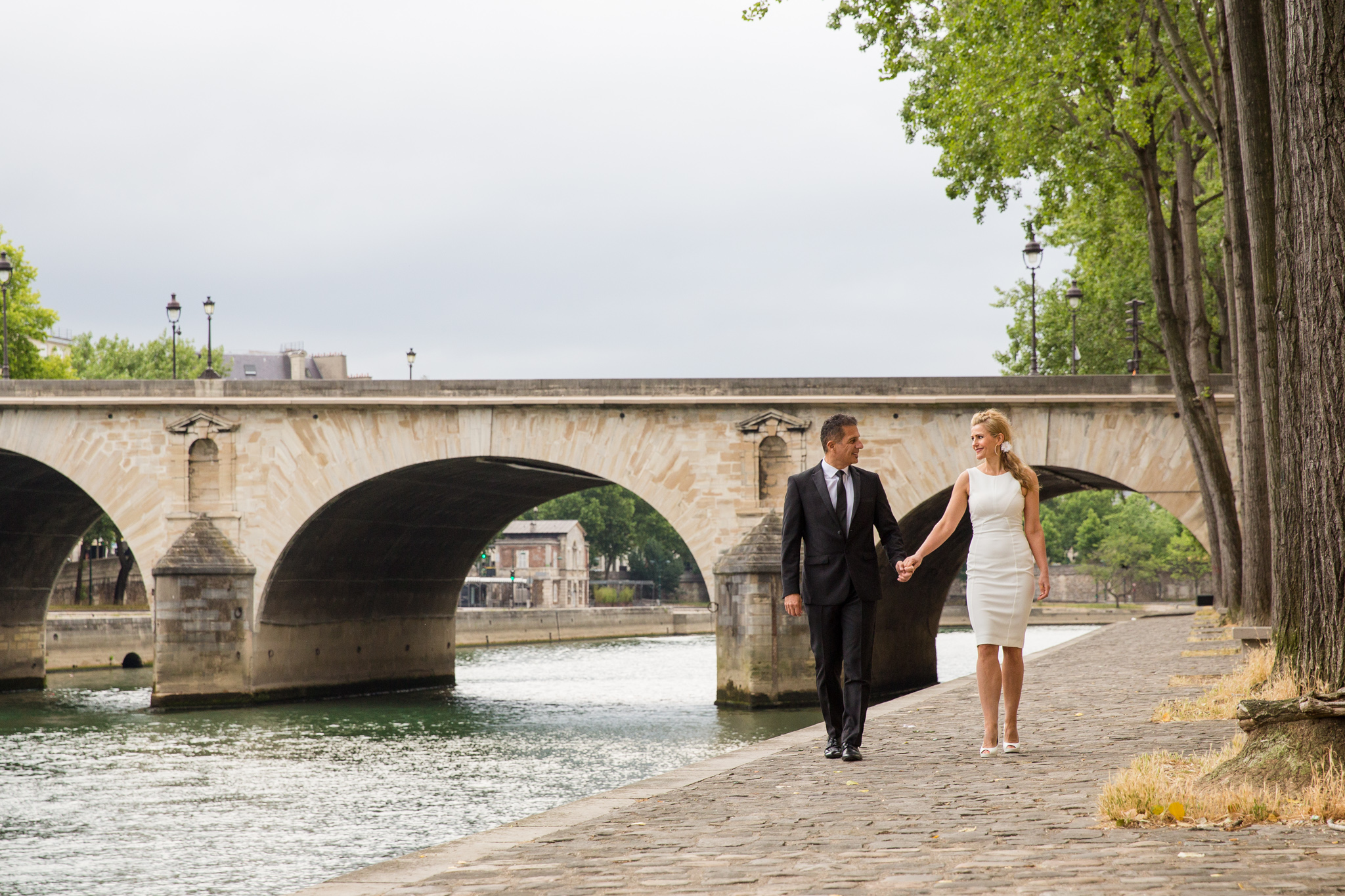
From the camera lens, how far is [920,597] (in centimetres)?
2667

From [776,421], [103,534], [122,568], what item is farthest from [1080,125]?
[103,534]

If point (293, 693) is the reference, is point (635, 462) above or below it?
above

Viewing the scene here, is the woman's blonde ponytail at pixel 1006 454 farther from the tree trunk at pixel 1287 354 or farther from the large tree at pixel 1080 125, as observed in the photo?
the large tree at pixel 1080 125

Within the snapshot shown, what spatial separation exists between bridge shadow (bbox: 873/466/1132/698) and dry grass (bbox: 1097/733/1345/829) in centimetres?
1776

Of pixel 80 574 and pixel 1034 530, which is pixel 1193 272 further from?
pixel 80 574

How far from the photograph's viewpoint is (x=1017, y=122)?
18.8m

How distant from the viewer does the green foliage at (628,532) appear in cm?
8338

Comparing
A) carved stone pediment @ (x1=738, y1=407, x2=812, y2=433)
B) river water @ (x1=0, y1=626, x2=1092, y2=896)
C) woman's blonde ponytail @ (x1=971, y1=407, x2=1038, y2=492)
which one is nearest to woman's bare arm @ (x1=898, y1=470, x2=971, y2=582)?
woman's blonde ponytail @ (x1=971, y1=407, x2=1038, y2=492)

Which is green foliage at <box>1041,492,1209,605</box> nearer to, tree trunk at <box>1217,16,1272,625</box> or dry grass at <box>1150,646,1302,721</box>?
tree trunk at <box>1217,16,1272,625</box>

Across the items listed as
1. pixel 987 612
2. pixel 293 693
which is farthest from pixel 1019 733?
pixel 293 693

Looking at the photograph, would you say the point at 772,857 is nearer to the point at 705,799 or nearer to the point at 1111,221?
the point at 705,799

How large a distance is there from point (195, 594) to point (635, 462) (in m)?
7.57

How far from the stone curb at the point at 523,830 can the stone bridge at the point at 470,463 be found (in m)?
13.6

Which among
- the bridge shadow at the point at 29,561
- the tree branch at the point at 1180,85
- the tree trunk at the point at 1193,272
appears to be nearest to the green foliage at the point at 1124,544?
the bridge shadow at the point at 29,561
